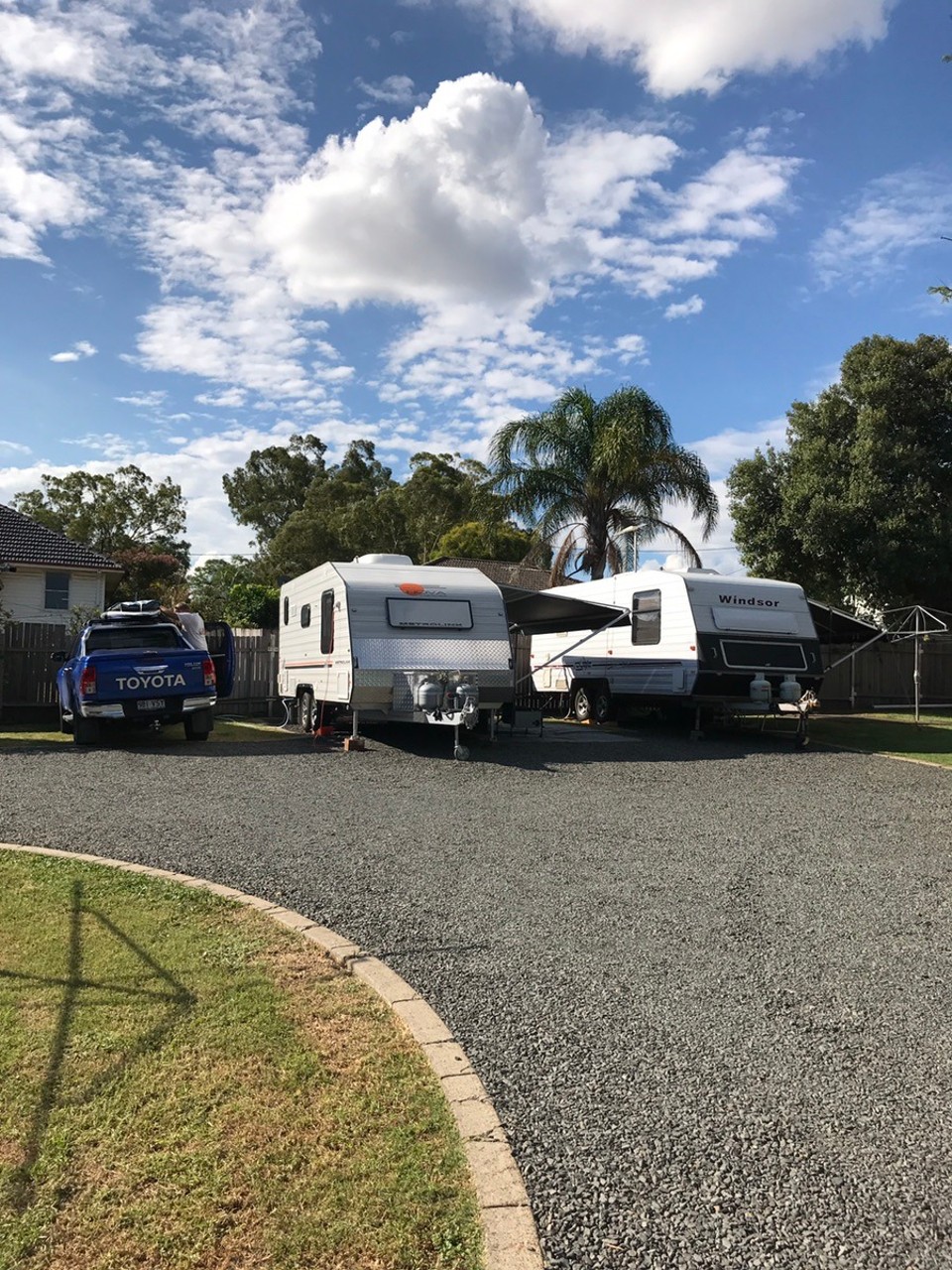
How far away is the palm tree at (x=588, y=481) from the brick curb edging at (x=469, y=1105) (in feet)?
68.0

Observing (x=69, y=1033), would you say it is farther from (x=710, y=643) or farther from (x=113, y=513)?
(x=113, y=513)

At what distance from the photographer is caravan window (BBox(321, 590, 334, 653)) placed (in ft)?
46.0

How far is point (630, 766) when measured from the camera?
1207 centimetres

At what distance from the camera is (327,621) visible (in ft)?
46.7

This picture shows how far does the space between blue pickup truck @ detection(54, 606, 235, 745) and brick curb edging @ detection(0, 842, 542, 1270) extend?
27.7 feet

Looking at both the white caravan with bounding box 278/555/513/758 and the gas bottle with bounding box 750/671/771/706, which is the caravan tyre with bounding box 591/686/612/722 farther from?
the white caravan with bounding box 278/555/513/758

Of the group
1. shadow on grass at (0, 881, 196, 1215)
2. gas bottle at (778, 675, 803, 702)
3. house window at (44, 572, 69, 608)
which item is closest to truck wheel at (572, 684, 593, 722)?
gas bottle at (778, 675, 803, 702)

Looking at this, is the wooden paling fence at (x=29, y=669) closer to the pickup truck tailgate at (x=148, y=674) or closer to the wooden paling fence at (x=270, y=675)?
the wooden paling fence at (x=270, y=675)

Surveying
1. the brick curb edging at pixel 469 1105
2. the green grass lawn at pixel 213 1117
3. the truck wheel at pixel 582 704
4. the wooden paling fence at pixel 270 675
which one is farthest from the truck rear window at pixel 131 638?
the green grass lawn at pixel 213 1117

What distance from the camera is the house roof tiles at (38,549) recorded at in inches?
1070

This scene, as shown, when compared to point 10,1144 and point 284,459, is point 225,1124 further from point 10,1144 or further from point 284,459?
point 284,459

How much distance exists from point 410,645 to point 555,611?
4.61 metres

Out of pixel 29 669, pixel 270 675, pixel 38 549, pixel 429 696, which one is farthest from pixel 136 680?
pixel 38 549

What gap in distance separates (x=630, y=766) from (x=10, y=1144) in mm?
9731
